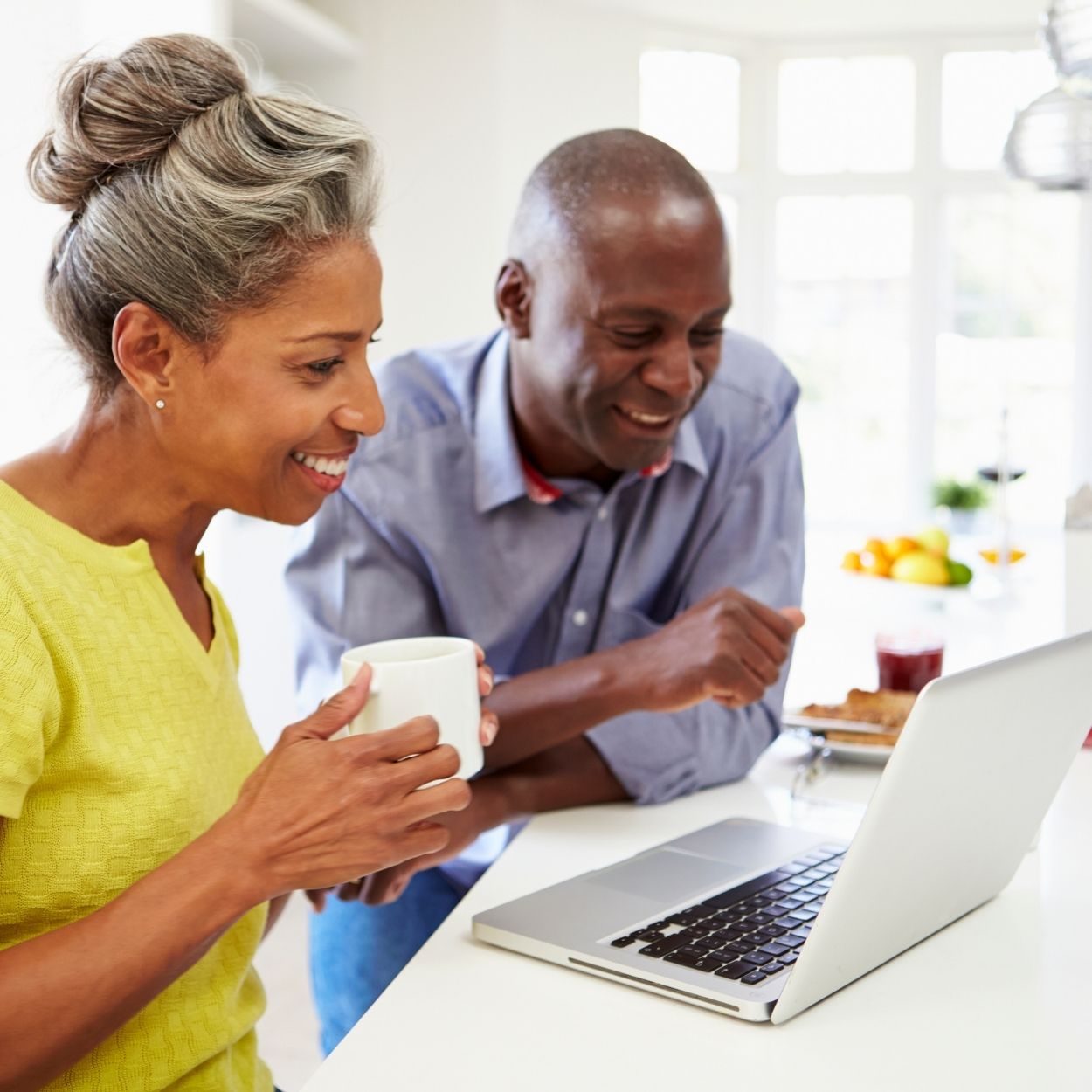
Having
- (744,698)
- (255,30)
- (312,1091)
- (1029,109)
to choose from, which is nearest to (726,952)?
(312,1091)

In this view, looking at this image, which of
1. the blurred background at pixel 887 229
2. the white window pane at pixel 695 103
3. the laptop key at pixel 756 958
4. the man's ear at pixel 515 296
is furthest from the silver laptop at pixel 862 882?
the white window pane at pixel 695 103

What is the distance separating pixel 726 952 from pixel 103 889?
47cm

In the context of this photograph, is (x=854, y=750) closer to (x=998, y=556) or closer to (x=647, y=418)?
(x=647, y=418)

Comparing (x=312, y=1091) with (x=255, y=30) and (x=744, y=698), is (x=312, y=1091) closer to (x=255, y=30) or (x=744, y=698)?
(x=744, y=698)

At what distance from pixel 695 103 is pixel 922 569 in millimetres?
4219

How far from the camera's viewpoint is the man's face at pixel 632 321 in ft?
5.14

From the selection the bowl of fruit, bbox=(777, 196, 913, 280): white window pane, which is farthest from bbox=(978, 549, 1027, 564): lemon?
bbox=(777, 196, 913, 280): white window pane

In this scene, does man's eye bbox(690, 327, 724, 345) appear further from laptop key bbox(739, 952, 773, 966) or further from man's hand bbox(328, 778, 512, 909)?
laptop key bbox(739, 952, 773, 966)

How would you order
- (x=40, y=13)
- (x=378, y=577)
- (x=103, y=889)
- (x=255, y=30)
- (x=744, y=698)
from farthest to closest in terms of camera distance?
(x=255, y=30)
(x=40, y=13)
(x=378, y=577)
(x=744, y=698)
(x=103, y=889)

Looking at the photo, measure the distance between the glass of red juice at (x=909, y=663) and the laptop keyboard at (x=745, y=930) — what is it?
2.16 ft

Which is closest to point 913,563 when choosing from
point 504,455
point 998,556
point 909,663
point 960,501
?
point 998,556

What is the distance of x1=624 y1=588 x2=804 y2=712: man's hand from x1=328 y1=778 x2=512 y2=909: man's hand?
7.8 inches

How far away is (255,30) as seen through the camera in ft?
12.5

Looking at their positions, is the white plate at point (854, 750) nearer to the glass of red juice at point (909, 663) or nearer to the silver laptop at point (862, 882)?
the glass of red juice at point (909, 663)
